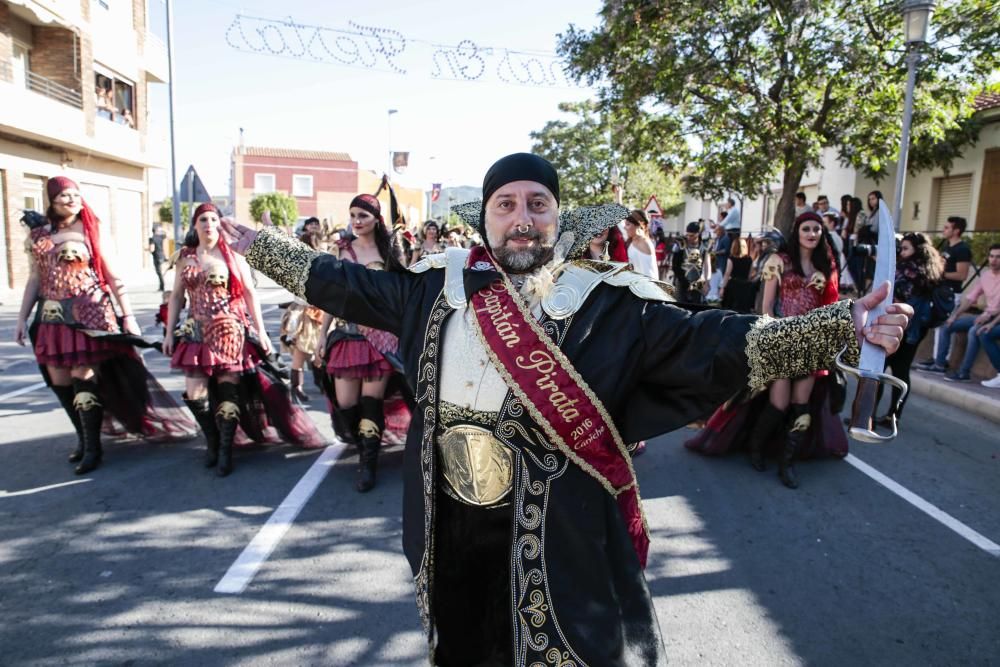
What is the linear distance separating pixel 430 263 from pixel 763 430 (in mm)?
→ 3967

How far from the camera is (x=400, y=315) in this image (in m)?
2.38

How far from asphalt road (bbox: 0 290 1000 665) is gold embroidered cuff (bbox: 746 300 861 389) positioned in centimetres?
182

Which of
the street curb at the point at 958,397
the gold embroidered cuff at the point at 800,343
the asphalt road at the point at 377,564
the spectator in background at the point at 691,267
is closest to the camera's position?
the gold embroidered cuff at the point at 800,343

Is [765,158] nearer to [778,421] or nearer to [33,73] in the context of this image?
[778,421]

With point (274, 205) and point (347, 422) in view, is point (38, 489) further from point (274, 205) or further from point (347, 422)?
point (274, 205)

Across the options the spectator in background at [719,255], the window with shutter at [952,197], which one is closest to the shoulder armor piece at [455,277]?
the spectator in background at [719,255]

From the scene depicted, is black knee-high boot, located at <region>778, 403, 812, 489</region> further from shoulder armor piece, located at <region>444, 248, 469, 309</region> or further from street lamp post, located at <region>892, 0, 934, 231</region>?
street lamp post, located at <region>892, 0, 934, 231</region>

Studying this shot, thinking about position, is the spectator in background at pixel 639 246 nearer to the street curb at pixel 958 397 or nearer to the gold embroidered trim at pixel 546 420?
the street curb at pixel 958 397

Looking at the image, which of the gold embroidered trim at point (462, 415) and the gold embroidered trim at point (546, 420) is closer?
the gold embroidered trim at point (546, 420)

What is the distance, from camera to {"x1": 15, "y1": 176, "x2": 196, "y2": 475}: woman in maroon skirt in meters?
4.93

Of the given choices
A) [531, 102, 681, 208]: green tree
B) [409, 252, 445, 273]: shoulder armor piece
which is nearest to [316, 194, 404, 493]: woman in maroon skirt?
[409, 252, 445, 273]: shoulder armor piece

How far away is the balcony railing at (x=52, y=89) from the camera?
65.4ft

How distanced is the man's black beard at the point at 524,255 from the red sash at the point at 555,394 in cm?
13

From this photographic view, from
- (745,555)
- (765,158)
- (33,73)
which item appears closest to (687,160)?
(765,158)
